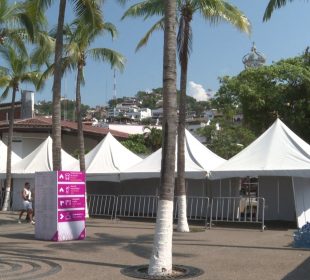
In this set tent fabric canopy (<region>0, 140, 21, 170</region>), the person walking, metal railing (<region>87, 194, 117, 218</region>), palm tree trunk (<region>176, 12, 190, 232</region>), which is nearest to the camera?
palm tree trunk (<region>176, 12, 190, 232</region>)

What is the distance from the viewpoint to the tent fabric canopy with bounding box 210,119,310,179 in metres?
18.7

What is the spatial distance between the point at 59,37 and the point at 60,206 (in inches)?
232

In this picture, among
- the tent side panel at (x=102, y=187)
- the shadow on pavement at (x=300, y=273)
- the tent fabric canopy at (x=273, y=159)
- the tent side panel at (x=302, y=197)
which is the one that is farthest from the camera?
the tent side panel at (x=102, y=187)

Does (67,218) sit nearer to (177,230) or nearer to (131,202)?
(177,230)

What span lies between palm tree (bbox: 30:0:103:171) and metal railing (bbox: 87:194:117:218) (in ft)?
25.4

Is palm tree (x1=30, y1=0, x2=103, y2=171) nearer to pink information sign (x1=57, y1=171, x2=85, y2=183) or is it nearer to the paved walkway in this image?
pink information sign (x1=57, y1=171, x2=85, y2=183)

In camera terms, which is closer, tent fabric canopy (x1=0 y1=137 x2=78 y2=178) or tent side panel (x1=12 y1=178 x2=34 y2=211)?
tent fabric canopy (x1=0 y1=137 x2=78 y2=178)

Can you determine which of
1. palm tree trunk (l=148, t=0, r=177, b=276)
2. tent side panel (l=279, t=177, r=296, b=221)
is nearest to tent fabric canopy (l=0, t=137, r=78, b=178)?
tent side panel (l=279, t=177, r=296, b=221)

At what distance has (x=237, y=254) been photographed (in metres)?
12.5

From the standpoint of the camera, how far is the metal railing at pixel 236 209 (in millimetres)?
20609

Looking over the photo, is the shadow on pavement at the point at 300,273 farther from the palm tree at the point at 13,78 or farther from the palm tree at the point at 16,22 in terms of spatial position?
the palm tree at the point at 13,78

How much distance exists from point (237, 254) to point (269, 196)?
9776mm

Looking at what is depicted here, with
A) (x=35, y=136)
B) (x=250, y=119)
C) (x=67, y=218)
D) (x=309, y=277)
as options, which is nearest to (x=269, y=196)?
(x=67, y=218)

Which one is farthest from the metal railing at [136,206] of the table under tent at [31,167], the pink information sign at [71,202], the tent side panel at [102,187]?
the pink information sign at [71,202]
